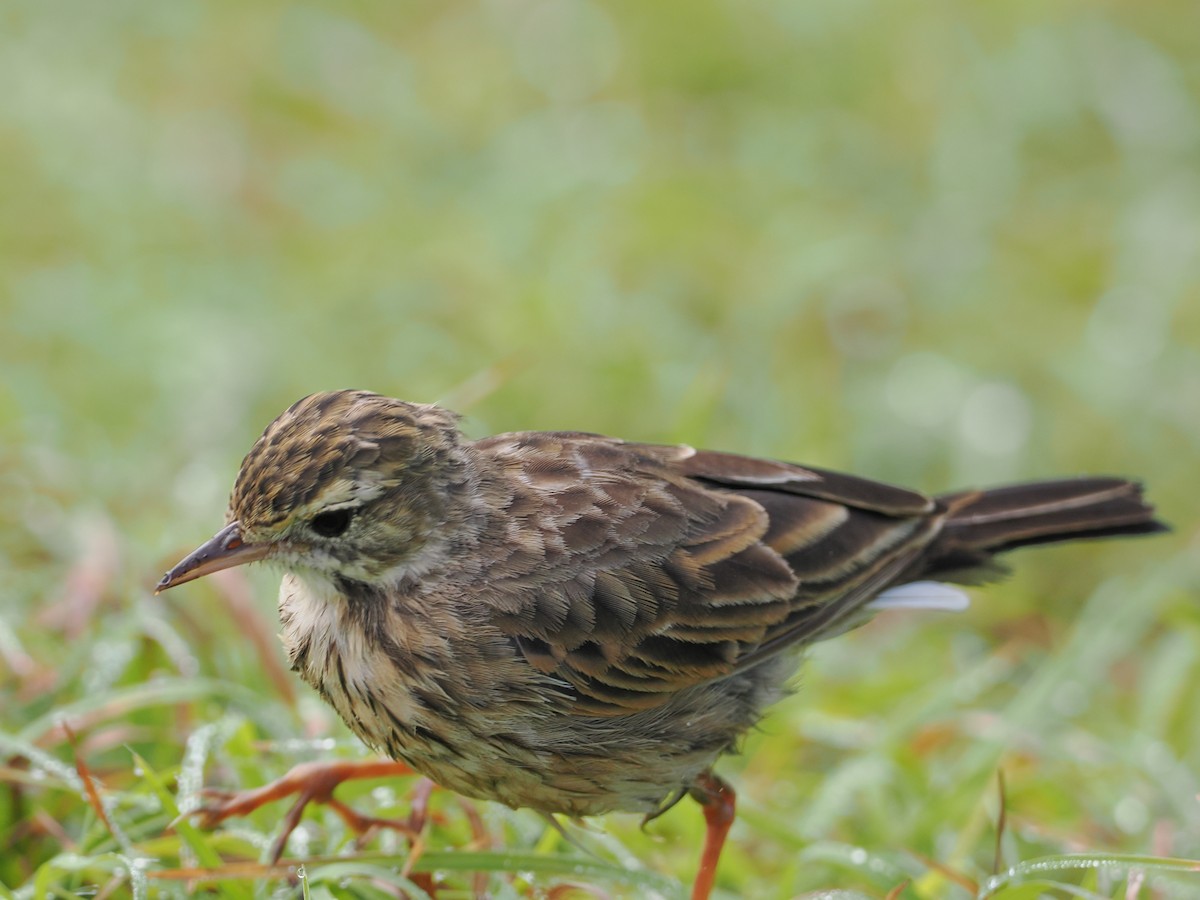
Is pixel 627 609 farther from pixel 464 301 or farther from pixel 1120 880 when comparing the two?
pixel 464 301

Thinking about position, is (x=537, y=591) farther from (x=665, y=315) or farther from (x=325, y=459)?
(x=665, y=315)

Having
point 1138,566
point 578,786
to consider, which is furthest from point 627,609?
point 1138,566

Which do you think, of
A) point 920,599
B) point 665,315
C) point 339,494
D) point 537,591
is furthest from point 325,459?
point 665,315

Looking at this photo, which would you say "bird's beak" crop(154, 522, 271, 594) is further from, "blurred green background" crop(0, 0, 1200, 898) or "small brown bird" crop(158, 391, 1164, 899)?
"blurred green background" crop(0, 0, 1200, 898)

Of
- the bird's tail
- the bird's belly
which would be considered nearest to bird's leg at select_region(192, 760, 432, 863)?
the bird's belly

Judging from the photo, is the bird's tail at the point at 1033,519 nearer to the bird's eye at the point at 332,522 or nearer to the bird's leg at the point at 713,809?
the bird's leg at the point at 713,809

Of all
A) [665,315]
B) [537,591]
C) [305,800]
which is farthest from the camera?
[665,315]

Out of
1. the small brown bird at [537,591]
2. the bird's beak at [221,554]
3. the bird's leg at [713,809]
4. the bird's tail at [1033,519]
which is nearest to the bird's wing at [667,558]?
the small brown bird at [537,591]
